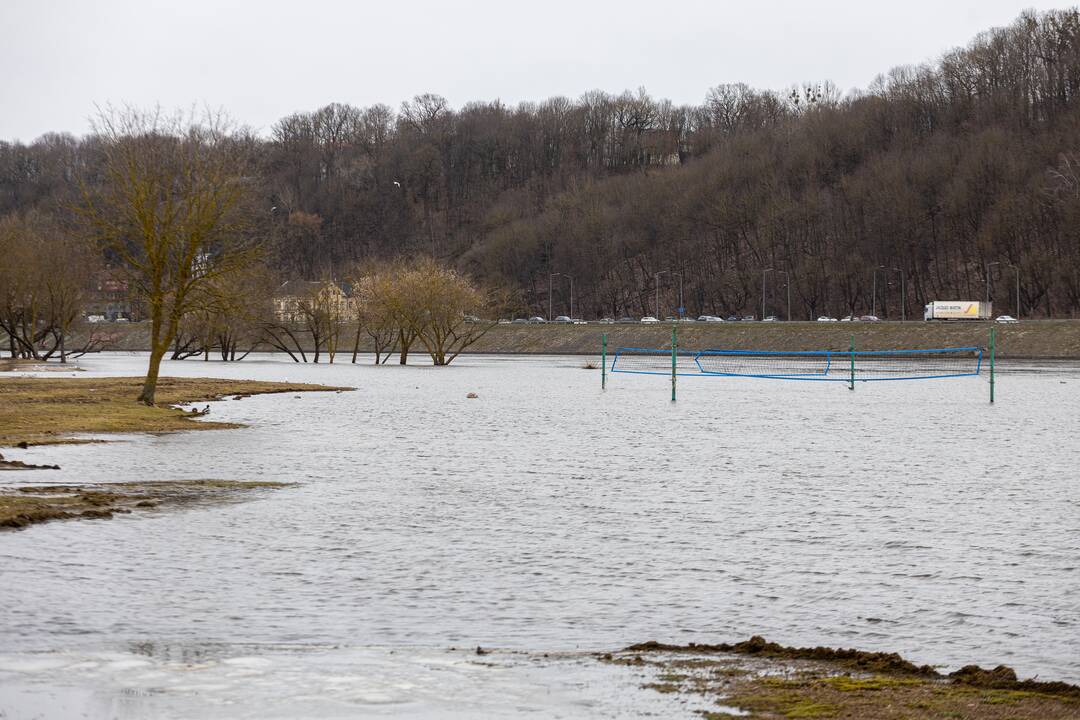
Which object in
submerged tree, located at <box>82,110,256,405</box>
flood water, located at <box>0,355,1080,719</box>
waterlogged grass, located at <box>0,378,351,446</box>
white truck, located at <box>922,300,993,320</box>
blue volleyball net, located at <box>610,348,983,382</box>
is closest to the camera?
flood water, located at <box>0,355,1080,719</box>

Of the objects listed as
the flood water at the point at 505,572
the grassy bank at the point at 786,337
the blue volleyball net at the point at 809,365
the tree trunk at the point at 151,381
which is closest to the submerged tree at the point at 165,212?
the tree trunk at the point at 151,381

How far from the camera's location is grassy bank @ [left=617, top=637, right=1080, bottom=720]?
9.59 meters

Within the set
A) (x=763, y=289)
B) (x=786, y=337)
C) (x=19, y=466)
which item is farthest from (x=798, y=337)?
(x=19, y=466)

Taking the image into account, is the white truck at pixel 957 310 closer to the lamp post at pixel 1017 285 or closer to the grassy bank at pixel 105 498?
the lamp post at pixel 1017 285

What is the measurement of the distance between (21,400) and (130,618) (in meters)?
35.9

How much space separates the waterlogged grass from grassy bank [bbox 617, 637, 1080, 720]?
23.1 m

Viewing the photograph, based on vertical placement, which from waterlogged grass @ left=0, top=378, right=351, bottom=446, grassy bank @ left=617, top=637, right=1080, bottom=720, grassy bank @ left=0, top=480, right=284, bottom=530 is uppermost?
waterlogged grass @ left=0, top=378, right=351, bottom=446

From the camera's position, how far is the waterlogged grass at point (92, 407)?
35.0 m

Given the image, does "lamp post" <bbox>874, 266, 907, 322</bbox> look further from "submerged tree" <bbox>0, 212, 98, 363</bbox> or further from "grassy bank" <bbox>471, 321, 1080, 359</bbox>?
"submerged tree" <bbox>0, 212, 98, 363</bbox>

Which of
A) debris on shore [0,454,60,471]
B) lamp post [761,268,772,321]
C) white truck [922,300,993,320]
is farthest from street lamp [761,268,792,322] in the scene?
debris on shore [0,454,60,471]

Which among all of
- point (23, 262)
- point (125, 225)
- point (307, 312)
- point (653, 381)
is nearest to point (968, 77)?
point (307, 312)

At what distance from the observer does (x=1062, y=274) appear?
14962cm

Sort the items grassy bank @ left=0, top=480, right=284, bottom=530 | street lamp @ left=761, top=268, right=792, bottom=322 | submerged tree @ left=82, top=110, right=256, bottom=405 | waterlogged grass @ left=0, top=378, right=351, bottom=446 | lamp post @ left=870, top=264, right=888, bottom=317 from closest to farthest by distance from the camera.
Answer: grassy bank @ left=0, top=480, right=284, bottom=530 → waterlogged grass @ left=0, top=378, right=351, bottom=446 → submerged tree @ left=82, top=110, right=256, bottom=405 → lamp post @ left=870, top=264, right=888, bottom=317 → street lamp @ left=761, top=268, right=792, bottom=322

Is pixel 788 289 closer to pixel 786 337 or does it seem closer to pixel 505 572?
pixel 786 337
